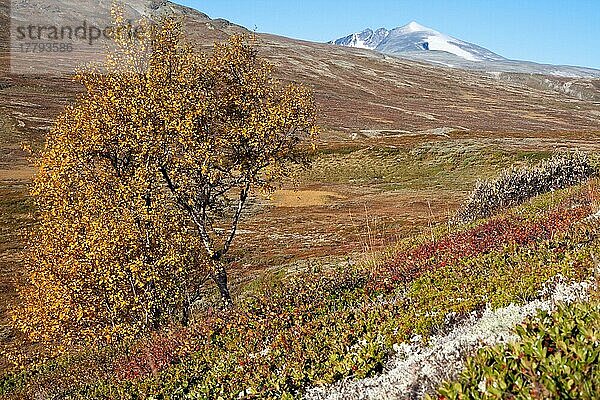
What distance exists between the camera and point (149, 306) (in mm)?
21812

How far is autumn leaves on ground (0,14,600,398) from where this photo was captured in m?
9.50

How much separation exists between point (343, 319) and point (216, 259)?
12.9 meters

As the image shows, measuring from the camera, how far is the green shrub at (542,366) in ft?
14.8

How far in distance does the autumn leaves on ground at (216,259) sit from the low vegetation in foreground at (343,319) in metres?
0.05

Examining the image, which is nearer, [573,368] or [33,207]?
[573,368]

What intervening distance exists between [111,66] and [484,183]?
19.8 metres

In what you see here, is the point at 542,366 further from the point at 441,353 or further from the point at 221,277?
the point at 221,277

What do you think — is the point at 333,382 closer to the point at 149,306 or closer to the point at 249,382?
the point at 249,382

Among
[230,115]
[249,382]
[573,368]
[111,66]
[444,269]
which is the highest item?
[111,66]

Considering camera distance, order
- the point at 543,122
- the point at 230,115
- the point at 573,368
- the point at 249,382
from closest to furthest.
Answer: the point at 573,368
the point at 249,382
the point at 230,115
the point at 543,122

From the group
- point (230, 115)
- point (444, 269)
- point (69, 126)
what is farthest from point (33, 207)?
point (444, 269)

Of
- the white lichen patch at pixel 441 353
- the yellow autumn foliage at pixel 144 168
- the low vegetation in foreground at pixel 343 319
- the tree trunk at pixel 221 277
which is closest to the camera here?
the white lichen patch at pixel 441 353

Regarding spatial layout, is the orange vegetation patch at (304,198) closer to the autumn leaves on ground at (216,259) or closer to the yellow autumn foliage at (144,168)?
the autumn leaves on ground at (216,259)

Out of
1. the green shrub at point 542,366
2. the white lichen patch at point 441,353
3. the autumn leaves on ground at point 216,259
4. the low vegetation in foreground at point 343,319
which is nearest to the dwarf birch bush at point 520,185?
the autumn leaves on ground at point 216,259
